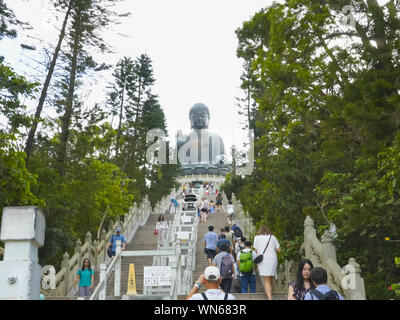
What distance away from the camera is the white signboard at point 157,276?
845 centimetres

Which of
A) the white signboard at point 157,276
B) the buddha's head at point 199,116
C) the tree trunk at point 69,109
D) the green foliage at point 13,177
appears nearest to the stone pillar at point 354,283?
the white signboard at point 157,276

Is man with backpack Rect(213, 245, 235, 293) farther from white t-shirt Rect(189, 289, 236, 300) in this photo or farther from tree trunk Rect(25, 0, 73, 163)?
tree trunk Rect(25, 0, 73, 163)

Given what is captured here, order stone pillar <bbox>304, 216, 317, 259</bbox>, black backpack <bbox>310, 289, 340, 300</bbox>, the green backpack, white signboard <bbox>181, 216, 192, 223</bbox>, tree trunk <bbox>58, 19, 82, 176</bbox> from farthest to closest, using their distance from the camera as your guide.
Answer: white signboard <bbox>181, 216, 192, 223</bbox> < tree trunk <bbox>58, 19, 82, 176</bbox> < stone pillar <bbox>304, 216, 317, 259</bbox> < the green backpack < black backpack <bbox>310, 289, 340, 300</bbox>

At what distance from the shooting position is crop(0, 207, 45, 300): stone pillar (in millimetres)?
5047

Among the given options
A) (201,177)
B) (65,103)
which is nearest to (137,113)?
(65,103)

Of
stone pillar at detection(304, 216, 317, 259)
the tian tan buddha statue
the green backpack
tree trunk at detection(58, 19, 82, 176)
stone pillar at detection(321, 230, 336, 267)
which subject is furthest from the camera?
the tian tan buddha statue

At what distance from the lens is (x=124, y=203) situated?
19906mm

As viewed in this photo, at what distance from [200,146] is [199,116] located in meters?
3.59

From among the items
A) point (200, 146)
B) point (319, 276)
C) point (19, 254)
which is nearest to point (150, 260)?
point (19, 254)

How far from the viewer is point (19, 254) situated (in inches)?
203

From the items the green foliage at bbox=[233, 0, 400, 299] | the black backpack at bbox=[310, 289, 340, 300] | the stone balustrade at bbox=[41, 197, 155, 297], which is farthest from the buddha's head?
the black backpack at bbox=[310, 289, 340, 300]

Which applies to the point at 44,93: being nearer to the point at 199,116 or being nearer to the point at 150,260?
the point at 150,260

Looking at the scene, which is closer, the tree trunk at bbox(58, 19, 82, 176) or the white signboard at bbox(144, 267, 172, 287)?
the white signboard at bbox(144, 267, 172, 287)

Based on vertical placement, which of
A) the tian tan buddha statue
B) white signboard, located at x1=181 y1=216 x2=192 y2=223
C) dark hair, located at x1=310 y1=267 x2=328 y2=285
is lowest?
dark hair, located at x1=310 y1=267 x2=328 y2=285
